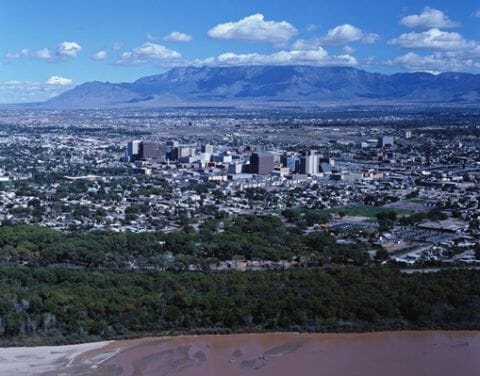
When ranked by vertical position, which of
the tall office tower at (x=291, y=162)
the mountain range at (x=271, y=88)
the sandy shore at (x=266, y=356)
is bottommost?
the sandy shore at (x=266, y=356)

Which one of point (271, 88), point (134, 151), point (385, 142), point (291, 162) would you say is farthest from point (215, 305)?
point (271, 88)

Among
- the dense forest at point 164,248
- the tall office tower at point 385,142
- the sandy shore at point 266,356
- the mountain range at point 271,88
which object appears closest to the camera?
the sandy shore at point 266,356

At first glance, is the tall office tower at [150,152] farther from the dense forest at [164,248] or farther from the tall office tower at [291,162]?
the dense forest at [164,248]

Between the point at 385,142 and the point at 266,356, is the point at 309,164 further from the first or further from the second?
the point at 266,356

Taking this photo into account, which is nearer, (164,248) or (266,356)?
(266,356)

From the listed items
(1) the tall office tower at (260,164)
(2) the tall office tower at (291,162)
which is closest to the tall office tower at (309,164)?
(2) the tall office tower at (291,162)

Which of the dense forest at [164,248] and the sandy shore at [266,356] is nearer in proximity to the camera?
the sandy shore at [266,356]

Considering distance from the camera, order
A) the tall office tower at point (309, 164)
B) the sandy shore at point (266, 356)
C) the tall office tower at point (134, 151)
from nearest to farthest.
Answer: the sandy shore at point (266, 356), the tall office tower at point (309, 164), the tall office tower at point (134, 151)
